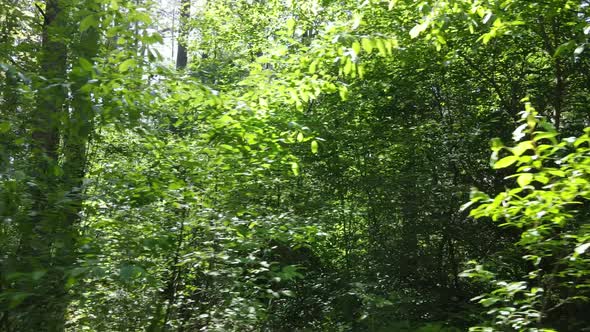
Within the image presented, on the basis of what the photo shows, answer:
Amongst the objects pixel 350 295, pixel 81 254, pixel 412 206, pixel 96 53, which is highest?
pixel 96 53

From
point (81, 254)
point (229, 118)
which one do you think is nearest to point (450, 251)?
point (229, 118)

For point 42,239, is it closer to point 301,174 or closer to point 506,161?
point 506,161

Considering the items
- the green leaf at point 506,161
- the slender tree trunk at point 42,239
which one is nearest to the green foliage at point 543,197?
the green leaf at point 506,161

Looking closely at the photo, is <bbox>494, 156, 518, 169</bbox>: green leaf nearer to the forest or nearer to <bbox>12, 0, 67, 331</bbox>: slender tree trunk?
the forest

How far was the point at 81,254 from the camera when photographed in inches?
117

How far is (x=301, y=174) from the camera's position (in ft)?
23.3

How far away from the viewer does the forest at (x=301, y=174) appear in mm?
2854

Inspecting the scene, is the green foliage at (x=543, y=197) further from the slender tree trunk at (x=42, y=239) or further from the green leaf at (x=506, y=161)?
the slender tree trunk at (x=42, y=239)

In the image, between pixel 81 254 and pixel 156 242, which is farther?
pixel 156 242

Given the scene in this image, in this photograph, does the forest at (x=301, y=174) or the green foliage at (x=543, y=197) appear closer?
the green foliage at (x=543, y=197)

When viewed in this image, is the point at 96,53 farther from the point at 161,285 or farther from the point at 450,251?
the point at 450,251

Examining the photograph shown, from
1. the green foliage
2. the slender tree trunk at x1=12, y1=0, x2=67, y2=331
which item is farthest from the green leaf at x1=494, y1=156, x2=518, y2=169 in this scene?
the slender tree trunk at x1=12, y1=0, x2=67, y2=331

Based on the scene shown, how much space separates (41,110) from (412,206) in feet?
15.9

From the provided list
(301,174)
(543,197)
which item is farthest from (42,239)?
(301,174)
